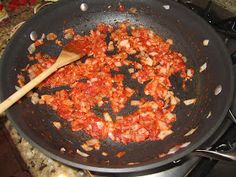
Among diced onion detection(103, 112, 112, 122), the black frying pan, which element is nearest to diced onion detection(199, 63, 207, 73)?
the black frying pan

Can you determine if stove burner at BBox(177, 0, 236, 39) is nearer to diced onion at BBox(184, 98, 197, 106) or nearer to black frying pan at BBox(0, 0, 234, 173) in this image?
black frying pan at BBox(0, 0, 234, 173)

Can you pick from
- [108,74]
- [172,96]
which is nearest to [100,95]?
[108,74]

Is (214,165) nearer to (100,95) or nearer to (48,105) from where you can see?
(100,95)

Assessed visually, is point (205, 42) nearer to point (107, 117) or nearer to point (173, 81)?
point (173, 81)

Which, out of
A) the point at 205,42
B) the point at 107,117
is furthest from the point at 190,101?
the point at 107,117

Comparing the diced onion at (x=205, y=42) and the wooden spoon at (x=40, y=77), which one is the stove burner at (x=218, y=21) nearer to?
the diced onion at (x=205, y=42)

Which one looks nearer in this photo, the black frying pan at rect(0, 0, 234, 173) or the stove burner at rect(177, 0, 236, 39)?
the black frying pan at rect(0, 0, 234, 173)
